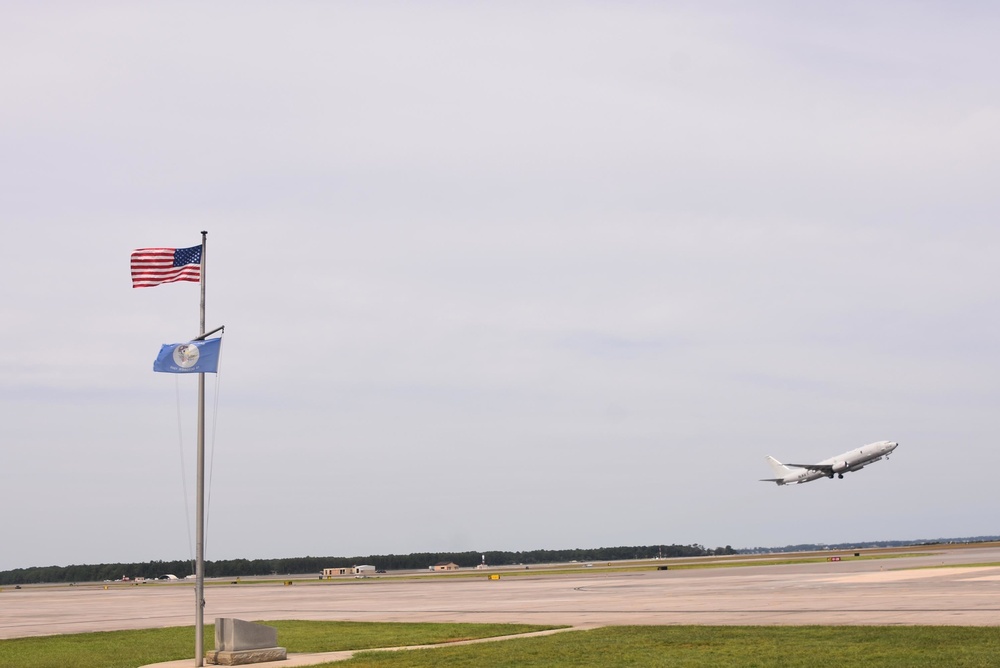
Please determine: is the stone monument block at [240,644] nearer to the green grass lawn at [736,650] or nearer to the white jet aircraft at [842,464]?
the green grass lawn at [736,650]

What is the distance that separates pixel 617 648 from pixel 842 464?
133206mm

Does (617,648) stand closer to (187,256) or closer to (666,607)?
(187,256)

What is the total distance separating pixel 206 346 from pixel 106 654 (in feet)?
37.6

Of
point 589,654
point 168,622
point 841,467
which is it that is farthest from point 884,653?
point 841,467

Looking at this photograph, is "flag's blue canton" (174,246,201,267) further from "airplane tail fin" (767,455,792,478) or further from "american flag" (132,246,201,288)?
"airplane tail fin" (767,455,792,478)

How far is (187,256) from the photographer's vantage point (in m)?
26.9

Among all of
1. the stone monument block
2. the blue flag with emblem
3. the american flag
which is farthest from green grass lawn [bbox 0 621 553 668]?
the american flag

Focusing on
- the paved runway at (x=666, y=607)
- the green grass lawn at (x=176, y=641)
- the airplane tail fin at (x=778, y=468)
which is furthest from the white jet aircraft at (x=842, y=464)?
the green grass lawn at (x=176, y=641)

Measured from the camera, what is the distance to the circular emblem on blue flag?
83.5 feet

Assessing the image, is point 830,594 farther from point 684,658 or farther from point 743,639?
point 684,658

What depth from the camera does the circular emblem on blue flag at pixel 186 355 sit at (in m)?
25.4

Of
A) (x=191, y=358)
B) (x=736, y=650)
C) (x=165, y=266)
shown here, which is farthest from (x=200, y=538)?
(x=736, y=650)

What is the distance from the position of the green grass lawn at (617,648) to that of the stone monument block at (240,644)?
2.26m

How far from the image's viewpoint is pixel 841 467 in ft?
495
